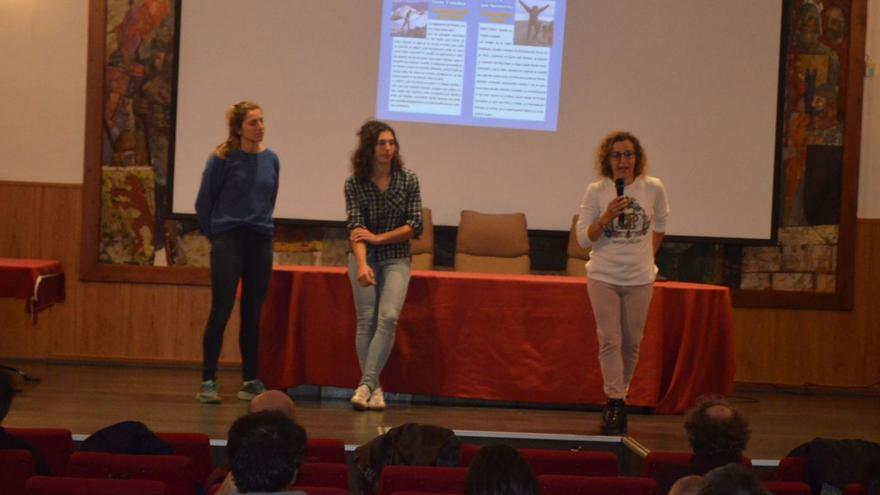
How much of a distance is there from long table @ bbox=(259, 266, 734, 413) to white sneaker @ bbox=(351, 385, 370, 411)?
0.34 m

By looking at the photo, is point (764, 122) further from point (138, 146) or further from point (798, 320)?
point (138, 146)

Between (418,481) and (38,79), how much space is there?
17.9ft

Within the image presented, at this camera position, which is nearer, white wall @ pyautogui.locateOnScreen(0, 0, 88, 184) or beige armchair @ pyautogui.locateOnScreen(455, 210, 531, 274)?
beige armchair @ pyautogui.locateOnScreen(455, 210, 531, 274)

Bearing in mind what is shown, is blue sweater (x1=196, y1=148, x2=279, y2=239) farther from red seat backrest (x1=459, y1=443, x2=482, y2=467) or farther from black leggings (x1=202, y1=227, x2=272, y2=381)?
red seat backrest (x1=459, y1=443, x2=482, y2=467)

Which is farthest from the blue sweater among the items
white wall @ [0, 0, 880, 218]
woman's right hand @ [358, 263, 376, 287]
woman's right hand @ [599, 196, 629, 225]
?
white wall @ [0, 0, 880, 218]

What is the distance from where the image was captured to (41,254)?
742cm

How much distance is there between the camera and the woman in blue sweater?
5.67m

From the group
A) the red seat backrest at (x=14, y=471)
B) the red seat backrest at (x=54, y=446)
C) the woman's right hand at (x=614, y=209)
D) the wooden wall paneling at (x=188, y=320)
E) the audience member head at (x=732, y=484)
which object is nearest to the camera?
the audience member head at (x=732, y=484)

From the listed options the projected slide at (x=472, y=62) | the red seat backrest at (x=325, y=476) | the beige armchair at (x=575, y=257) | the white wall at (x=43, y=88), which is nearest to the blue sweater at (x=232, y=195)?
the projected slide at (x=472, y=62)

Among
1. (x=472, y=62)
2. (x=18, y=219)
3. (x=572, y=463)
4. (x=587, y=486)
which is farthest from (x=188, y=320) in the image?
(x=587, y=486)

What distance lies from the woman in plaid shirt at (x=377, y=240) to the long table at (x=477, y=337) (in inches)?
9.9

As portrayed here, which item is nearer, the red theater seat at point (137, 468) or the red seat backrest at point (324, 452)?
the red theater seat at point (137, 468)

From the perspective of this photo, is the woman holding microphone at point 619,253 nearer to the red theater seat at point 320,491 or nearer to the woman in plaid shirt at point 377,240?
the woman in plaid shirt at point 377,240

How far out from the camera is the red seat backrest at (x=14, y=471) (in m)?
2.74
